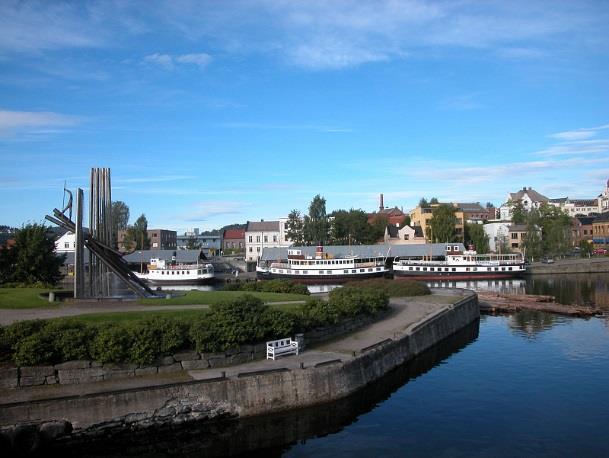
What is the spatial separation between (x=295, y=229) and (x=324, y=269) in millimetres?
35782

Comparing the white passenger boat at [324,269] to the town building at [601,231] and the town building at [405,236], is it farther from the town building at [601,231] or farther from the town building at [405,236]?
the town building at [601,231]

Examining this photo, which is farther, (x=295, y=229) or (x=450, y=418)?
(x=295, y=229)

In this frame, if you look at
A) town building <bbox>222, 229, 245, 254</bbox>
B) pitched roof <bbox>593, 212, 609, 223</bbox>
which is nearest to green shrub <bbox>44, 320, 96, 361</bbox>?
pitched roof <bbox>593, 212, 609, 223</bbox>

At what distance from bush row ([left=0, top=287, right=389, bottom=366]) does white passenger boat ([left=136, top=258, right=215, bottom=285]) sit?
7178 cm

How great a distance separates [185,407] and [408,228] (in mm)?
120692

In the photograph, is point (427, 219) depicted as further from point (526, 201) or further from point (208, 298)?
point (208, 298)

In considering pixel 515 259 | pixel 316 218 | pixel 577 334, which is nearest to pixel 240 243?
pixel 316 218

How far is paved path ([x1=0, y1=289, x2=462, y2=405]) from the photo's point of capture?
2166 centimetres

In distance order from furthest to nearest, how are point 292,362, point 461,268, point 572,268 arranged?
point 572,268
point 461,268
point 292,362

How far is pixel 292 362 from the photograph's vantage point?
2642cm

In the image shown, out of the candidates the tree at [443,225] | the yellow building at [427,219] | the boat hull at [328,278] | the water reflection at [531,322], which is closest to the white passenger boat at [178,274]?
the boat hull at [328,278]

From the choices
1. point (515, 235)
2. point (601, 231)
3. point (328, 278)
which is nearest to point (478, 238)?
point (515, 235)

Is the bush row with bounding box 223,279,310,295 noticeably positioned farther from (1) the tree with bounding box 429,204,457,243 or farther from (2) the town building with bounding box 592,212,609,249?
(2) the town building with bounding box 592,212,609,249

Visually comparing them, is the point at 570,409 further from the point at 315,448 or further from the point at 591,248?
the point at 591,248
